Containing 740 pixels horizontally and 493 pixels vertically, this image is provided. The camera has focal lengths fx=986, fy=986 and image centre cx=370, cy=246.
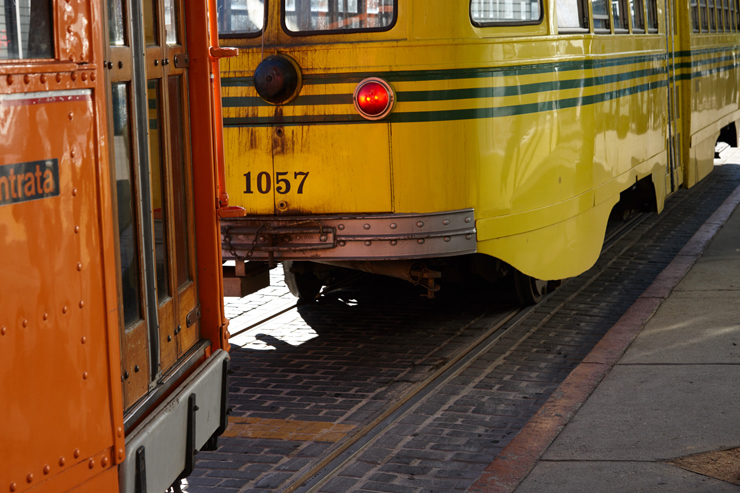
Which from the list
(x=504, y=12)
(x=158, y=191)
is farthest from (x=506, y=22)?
(x=158, y=191)

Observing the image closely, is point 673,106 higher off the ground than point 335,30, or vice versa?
point 335,30

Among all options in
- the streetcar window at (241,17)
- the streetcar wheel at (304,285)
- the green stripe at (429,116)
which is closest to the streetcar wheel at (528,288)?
the green stripe at (429,116)

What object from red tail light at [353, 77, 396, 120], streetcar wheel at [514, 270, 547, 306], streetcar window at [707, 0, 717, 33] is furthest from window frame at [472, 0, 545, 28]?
streetcar window at [707, 0, 717, 33]

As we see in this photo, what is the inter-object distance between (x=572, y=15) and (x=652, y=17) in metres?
2.61

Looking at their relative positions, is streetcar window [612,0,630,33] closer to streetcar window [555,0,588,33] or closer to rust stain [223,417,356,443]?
streetcar window [555,0,588,33]

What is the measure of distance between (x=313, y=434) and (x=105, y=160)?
2546mm

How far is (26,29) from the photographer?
229 cm

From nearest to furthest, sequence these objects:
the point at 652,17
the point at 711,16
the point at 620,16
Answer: the point at 620,16 < the point at 652,17 < the point at 711,16

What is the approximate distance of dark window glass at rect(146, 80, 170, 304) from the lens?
316 cm

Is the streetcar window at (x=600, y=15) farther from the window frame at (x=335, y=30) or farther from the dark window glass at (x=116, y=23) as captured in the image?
the dark window glass at (x=116, y=23)

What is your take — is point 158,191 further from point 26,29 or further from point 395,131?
point 395,131

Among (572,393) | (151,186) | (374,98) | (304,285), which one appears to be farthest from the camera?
(304,285)

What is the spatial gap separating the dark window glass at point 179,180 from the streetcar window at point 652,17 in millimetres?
6346

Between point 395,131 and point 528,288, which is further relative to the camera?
point 528,288
